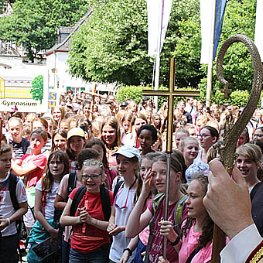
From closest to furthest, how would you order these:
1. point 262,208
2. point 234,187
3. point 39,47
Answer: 1. point 234,187
2. point 262,208
3. point 39,47

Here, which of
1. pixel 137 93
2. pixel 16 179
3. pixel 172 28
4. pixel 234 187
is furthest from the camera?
pixel 172 28

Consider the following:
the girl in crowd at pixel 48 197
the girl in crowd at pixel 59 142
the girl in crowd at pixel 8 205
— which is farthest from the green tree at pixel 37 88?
the girl in crowd at pixel 8 205

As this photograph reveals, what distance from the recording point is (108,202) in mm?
6629

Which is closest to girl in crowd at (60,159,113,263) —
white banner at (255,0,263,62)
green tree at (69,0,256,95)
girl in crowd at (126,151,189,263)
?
girl in crowd at (126,151,189,263)

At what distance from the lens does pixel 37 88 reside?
48.8 feet

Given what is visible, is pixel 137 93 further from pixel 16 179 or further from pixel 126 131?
pixel 16 179

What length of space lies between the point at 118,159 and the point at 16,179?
47.7 inches

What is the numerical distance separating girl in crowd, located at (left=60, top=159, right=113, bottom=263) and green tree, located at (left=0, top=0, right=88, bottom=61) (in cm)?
9712

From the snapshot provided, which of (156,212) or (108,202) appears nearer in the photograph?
(156,212)

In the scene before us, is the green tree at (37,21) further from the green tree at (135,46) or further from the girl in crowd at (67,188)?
the girl in crowd at (67,188)

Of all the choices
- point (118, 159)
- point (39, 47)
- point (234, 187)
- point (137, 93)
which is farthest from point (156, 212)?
point (39, 47)

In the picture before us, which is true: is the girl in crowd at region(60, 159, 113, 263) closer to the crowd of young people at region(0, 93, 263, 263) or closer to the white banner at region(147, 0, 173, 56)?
the crowd of young people at region(0, 93, 263, 263)

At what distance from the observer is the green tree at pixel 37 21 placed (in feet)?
338

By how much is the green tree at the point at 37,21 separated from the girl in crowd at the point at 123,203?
97.2m
